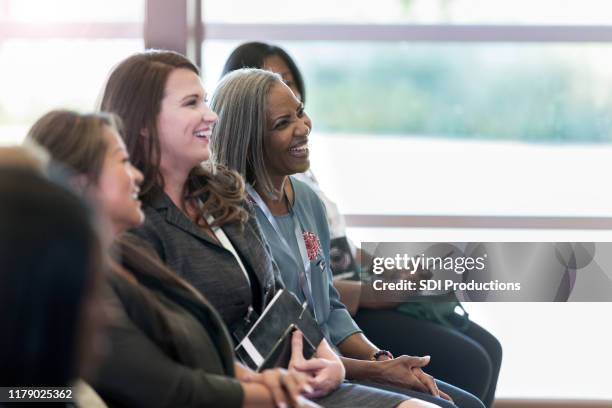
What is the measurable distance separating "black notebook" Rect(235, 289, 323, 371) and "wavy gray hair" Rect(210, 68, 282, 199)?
0.55m

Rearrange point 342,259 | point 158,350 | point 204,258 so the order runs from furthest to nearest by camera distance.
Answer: point 342,259 → point 204,258 → point 158,350

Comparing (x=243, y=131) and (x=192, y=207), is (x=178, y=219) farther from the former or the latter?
(x=243, y=131)

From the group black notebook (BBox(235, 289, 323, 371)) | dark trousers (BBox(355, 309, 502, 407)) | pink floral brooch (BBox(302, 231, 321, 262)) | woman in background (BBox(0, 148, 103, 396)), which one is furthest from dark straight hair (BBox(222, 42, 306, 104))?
woman in background (BBox(0, 148, 103, 396))

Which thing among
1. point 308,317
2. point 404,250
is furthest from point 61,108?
point 404,250

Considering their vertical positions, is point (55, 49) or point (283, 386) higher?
point (55, 49)

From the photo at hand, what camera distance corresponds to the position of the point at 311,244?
115 inches

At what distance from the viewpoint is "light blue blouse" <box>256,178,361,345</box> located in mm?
2777

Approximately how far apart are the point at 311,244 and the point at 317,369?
570 millimetres

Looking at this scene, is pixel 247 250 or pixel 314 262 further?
pixel 314 262

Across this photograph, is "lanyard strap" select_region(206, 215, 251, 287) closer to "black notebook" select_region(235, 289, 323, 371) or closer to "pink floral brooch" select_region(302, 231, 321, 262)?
"black notebook" select_region(235, 289, 323, 371)

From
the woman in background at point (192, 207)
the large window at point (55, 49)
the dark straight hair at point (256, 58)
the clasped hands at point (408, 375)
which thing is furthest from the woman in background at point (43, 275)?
the large window at point (55, 49)

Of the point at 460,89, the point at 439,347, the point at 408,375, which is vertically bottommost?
the point at 439,347

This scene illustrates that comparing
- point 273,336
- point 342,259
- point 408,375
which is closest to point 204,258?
point 273,336

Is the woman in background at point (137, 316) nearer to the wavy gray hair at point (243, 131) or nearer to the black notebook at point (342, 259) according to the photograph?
the wavy gray hair at point (243, 131)
